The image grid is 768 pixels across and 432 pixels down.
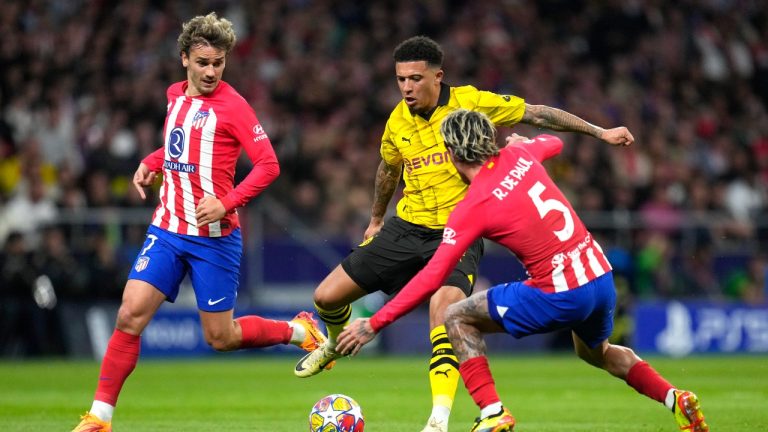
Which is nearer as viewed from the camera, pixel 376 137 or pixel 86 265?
pixel 86 265

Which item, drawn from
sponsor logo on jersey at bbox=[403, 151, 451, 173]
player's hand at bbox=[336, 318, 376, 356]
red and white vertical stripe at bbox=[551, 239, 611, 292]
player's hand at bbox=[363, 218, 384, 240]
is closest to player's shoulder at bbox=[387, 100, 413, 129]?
sponsor logo on jersey at bbox=[403, 151, 451, 173]

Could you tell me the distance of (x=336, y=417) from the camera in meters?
8.30

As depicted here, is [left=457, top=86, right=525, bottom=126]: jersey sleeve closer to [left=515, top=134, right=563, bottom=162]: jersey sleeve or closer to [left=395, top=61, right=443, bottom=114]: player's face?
[left=395, top=61, right=443, bottom=114]: player's face

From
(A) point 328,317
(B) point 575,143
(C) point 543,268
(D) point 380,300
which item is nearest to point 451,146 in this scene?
(C) point 543,268

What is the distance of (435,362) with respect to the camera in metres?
8.40

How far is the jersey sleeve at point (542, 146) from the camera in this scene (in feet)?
26.3

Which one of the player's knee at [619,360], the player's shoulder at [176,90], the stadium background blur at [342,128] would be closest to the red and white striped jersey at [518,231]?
the player's knee at [619,360]

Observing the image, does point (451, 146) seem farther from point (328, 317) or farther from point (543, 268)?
point (328, 317)

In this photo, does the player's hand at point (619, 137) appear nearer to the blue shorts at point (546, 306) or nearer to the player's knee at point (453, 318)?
the blue shorts at point (546, 306)

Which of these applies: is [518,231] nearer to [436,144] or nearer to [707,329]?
[436,144]

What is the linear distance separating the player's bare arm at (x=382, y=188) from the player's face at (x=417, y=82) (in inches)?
31.5

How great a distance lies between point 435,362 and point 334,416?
2.47 feet

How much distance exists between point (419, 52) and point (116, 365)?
3008mm

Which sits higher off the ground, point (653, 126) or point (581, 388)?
point (653, 126)
